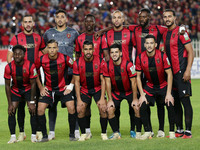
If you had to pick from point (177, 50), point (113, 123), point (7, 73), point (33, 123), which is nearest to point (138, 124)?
point (113, 123)

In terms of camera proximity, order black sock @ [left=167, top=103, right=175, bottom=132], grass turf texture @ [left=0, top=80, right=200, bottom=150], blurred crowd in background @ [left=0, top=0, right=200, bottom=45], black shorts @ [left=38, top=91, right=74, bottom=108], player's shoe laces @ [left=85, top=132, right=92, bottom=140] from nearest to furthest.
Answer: grass turf texture @ [left=0, top=80, right=200, bottom=150]
black sock @ [left=167, top=103, right=175, bottom=132]
black shorts @ [left=38, top=91, right=74, bottom=108]
player's shoe laces @ [left=85, top=132, right=92, bottom=140]
blurred crowd in background @ [left=0, top=0, right=200, bottom=45]

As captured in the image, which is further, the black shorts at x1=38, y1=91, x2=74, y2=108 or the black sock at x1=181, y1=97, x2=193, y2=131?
the black shorts at x1=38, y1=91, x2=74, y2=108

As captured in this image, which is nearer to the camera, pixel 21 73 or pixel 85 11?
pixel 21 73

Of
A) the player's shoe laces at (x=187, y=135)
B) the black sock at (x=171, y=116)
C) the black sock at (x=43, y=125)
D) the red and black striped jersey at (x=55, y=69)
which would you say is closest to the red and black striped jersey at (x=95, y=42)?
the red and black striped jersey at (x=55, y=69)

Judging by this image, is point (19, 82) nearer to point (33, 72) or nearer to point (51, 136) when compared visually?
point (33, 72)

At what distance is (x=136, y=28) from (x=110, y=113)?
1.72m

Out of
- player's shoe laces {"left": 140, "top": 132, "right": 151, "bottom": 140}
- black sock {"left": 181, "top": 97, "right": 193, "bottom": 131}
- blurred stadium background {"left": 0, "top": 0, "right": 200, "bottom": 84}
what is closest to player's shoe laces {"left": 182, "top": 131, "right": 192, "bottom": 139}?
black sock {"left": 181, "top": 97, "right": 193, "bottom": 131}

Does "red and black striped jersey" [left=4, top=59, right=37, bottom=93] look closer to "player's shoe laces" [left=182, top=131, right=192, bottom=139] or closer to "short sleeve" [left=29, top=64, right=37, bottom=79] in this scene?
"short sleeve" [left=29, top=64, right=37, bottom=79]

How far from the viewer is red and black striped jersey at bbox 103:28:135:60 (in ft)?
30.1

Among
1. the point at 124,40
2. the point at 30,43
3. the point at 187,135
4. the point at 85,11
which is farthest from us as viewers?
the point at 85,11

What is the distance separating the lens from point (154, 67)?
28.3ft

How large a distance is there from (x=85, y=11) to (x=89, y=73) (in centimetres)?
1862

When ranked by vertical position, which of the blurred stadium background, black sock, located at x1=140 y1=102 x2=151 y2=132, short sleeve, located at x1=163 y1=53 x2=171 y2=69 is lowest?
black sock, located at x1=140 y1=102 x2=151 y2=132

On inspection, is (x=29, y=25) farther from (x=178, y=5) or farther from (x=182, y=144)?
(x=178, y=5)
